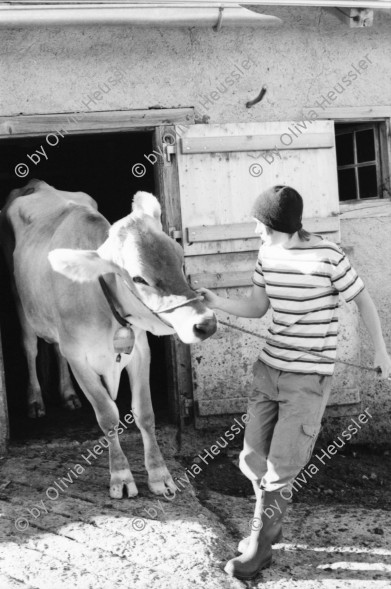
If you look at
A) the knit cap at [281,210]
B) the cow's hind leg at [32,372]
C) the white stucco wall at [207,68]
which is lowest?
the cow's hind leg at [32,372]

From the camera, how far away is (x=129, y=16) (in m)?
5.22

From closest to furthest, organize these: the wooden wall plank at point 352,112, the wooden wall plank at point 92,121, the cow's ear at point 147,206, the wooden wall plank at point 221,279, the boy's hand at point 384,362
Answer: the boy's hand at point 384,362 → the cow's ear at point 147,206 → the wooden wall plank at point 92,121 → the wooden wall plank at point 221,279 → the wooden wall plank at point 352,112

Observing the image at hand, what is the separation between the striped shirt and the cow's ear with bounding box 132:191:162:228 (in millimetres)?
772

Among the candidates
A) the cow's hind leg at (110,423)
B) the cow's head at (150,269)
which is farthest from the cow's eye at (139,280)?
the cow's hind leg at (110,423)

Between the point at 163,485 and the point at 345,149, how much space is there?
3465mm

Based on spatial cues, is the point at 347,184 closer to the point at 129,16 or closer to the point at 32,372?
the point at 129,16

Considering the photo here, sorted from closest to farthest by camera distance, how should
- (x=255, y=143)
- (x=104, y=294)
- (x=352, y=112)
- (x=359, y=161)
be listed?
(x=104, y=294), (x=255, y=143), (x=352, y=112), (x=359, y=161)

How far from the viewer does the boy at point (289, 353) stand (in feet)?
11.6

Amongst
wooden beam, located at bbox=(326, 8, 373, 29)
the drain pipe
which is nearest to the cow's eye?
the drain pipe

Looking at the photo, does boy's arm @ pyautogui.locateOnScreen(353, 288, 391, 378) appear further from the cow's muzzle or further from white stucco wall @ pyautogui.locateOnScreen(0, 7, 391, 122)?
white stucco wall @ pyautogui.locateOnScreen(0, 7, 391, 122)

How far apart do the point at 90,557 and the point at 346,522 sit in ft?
4.90

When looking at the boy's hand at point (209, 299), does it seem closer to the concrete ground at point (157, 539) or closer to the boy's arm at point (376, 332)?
the boy's arm at point (376, 332)

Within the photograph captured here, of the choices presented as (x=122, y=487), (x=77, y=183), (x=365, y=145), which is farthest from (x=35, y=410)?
(x=77, y=183)

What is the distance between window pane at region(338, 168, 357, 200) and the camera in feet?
21.2
